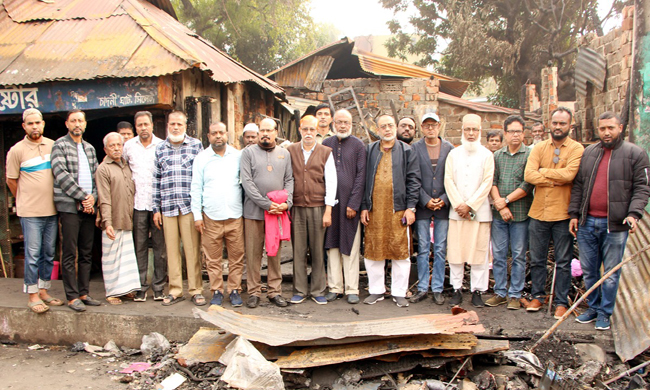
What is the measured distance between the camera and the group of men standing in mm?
4977

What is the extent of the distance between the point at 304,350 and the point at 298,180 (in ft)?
6.34

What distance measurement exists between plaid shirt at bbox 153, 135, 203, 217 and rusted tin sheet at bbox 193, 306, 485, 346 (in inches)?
52.7

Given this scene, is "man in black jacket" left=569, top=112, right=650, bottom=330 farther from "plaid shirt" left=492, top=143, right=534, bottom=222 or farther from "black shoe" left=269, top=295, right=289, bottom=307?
"black shoe" left=269, top=295, right=289, bottom=307

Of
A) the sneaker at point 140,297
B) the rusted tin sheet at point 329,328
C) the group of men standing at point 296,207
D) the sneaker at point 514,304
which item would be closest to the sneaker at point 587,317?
the group of men standing at point 296,207

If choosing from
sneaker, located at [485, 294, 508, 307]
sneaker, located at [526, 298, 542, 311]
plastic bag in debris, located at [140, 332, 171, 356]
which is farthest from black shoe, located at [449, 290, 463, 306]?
plastic bag in debris, located at [140, 332, 171, 356]

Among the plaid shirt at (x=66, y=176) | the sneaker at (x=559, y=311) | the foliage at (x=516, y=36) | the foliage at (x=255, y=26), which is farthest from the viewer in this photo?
the foliage at (x=255, y=26)

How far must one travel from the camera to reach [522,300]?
5141 millimetres

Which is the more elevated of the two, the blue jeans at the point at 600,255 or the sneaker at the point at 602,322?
the blue jeans at the point at 600,255

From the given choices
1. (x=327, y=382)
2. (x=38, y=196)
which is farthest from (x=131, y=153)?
(x=327, y=382)

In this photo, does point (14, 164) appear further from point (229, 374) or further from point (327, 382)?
point (327, 382)

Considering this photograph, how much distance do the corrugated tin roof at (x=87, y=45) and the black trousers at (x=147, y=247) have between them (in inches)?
71.0

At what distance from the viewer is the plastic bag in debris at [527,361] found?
3.93 meters

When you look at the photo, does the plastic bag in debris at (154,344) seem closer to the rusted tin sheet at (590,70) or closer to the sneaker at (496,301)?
the sneaker at (496,301)

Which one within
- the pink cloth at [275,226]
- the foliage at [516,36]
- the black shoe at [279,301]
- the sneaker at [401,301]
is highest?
the foliage at [516,36]
